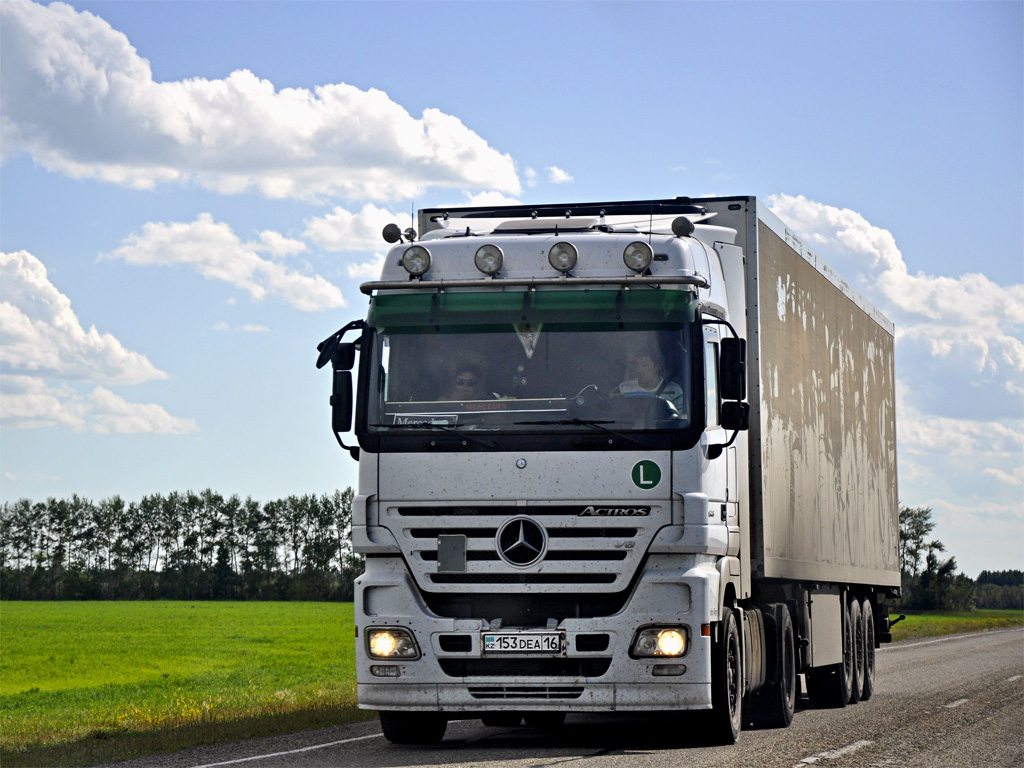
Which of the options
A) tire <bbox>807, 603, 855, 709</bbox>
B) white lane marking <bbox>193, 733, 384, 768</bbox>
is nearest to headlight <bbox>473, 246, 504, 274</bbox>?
white lane marking <bbox>193, 733, 384, 768</bbox>

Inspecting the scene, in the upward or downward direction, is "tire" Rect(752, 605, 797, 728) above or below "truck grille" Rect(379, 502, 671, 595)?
below

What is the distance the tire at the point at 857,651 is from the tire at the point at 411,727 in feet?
21.8

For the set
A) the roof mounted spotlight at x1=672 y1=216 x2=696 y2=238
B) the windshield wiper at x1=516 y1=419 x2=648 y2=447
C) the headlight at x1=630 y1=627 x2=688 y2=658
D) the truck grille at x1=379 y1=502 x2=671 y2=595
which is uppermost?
the roof mounted spotlight at x1=672 y1=216 x2=696 y2=238

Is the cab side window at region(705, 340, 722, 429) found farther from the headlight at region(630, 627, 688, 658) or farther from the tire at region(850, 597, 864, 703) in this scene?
the tire at region(850, 597, 864, 703)

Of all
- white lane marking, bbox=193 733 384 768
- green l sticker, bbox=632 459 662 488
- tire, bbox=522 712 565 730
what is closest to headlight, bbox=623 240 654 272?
green l sticker, bbox=632 459 662 488

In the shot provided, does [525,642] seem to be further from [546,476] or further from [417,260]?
[417,260]

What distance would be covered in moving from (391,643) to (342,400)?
68.0 inches

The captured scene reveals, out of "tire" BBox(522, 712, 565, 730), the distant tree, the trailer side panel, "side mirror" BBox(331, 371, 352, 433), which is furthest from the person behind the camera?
the distant tree

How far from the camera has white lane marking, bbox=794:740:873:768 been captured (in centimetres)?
968

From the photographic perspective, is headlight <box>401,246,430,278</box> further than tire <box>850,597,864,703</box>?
No

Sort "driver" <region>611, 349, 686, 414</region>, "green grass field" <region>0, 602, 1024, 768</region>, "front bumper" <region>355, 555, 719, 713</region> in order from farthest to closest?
"green grass field" <region>0, 602, 1024, 768</region> < "driver" <region>611, 349, 686, 414</region> < "front bumper" <region>355, 555, 719, 713</region>

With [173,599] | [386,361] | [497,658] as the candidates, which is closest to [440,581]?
[497,658]

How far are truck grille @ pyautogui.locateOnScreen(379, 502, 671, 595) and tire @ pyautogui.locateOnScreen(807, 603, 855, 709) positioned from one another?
644cm

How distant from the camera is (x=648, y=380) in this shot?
9609 mm
